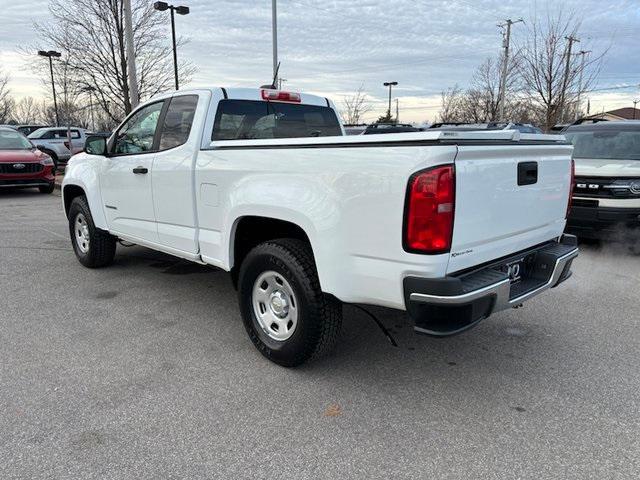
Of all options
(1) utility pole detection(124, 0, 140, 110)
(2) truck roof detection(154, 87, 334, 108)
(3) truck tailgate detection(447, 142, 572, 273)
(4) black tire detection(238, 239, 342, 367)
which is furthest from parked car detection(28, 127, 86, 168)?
(3) truck tailgate detection(447, 142, 572, 273)

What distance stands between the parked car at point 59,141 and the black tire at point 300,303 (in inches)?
692

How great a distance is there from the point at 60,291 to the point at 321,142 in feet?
11.9

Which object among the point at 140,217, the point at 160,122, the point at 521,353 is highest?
the point at 160,122

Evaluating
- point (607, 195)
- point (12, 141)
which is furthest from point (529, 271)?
point (12, 141)

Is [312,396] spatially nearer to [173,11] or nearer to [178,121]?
[178,121]

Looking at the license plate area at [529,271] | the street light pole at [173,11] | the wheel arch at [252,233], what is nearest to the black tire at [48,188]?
the street light pole at [173,11]

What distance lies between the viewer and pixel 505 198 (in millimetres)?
2986

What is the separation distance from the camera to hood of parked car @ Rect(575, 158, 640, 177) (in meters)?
6.53

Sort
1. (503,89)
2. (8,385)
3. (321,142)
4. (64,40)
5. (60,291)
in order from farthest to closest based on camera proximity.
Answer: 1. (503,89)
2. (64,40)
3. (60,291)
4. (8,385)
5. (321,142)

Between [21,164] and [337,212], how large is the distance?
489 inches

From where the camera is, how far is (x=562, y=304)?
4855 millimetres

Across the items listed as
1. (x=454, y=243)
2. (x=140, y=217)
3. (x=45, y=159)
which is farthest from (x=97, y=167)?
(x=45, y=159)

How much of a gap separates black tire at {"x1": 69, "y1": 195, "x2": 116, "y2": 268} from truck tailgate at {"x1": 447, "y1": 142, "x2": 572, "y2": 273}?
430 cm

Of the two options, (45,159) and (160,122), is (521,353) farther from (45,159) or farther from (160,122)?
(45,159)
